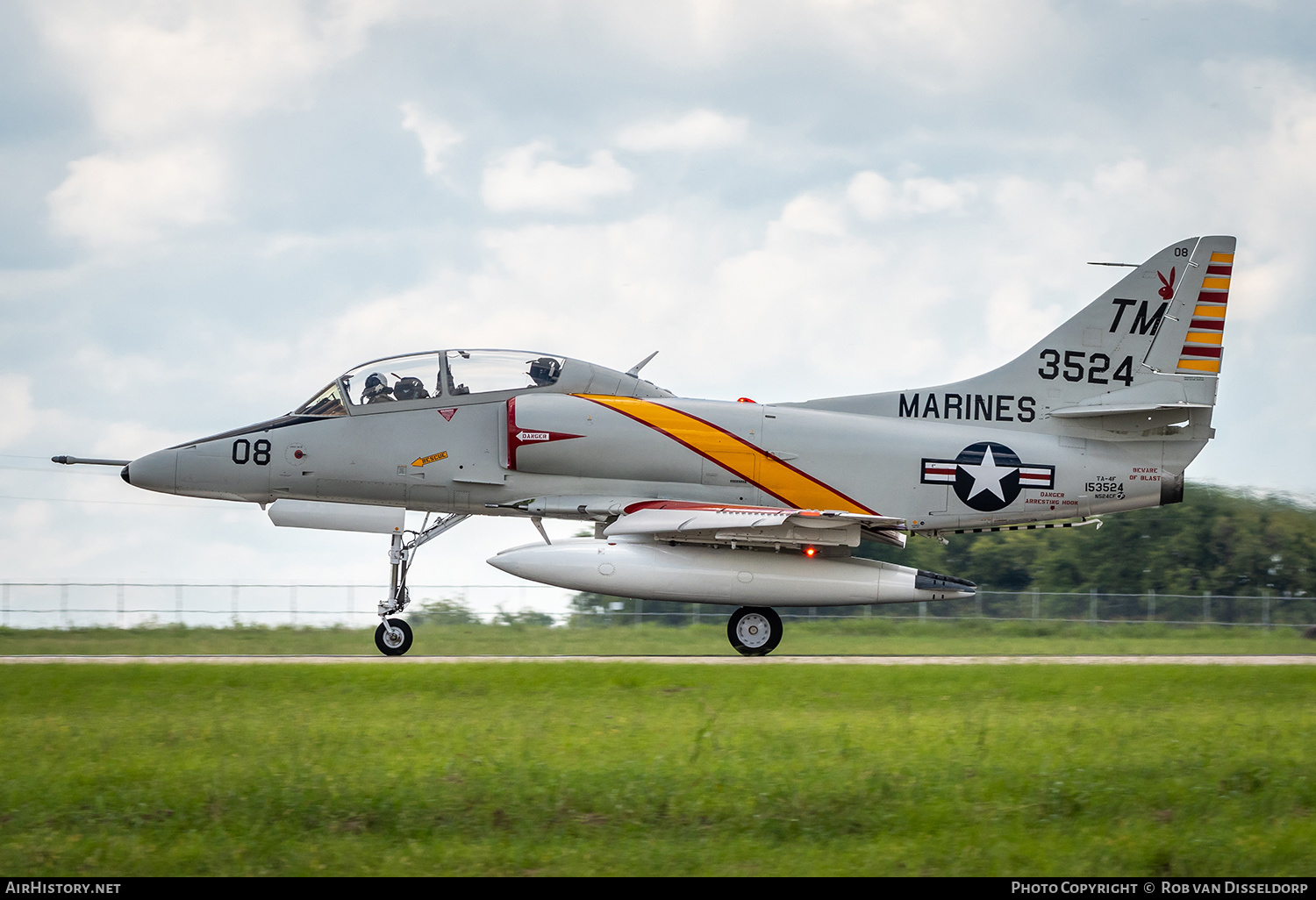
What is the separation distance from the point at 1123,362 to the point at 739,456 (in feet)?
19.5

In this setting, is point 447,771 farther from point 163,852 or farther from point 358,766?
point 163,852

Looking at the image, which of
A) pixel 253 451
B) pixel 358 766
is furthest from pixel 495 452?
pixel 358 766

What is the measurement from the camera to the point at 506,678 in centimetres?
1188

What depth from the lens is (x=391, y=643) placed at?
618 inches

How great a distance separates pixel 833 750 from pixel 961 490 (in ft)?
28.9

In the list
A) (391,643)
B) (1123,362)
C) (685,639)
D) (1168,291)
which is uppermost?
(1168,291)

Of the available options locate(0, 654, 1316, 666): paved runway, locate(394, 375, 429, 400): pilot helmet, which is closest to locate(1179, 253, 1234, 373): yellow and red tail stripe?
locate(0, 654, 1316, 666): paved runway

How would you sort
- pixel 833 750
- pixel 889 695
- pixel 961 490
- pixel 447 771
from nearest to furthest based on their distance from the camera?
pixel 447 771 → pixel 833 750 → pixel 889 695 → pixel 961 490

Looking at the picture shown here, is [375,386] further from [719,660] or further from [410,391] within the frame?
[719,660]

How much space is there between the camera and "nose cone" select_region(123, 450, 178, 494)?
16453 millimetres

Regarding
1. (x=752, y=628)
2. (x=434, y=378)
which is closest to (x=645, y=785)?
(x=752, y=628)

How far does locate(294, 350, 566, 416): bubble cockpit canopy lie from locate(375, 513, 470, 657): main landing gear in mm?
1857

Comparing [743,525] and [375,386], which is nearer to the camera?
[743,525]

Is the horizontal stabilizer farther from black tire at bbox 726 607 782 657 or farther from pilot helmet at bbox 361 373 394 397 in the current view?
pilot helmet at bbox 361 373 394 397
